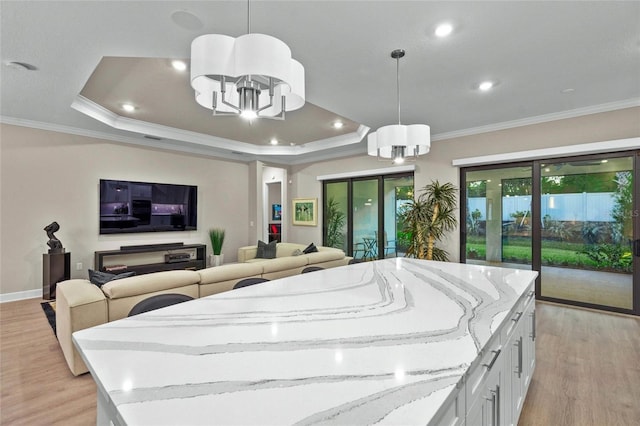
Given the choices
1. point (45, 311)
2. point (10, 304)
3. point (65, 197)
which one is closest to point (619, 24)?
point (45, 311)

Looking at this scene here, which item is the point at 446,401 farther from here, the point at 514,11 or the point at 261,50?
the point at 514,11

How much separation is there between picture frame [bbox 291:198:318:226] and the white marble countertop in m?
5.60

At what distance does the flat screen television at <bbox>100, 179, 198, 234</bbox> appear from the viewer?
5398 mm

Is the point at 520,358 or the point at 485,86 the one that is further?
the point at 485,86

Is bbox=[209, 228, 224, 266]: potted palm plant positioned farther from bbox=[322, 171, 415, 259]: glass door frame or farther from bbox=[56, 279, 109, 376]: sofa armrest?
bbox=[56, 279, 109, 376]: sofa armrest

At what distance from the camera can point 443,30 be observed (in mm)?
2379

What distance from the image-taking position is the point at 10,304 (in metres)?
A: 4.32

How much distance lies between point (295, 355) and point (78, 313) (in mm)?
2270

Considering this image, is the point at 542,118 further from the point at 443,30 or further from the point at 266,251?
the point at 266,251

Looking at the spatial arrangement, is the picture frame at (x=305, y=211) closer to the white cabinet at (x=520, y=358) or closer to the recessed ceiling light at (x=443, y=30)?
the recessed ceiling light at (x=443, y=30)

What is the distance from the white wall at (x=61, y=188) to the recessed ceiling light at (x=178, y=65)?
3.14 meters

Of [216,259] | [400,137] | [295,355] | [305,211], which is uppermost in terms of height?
[400,137]

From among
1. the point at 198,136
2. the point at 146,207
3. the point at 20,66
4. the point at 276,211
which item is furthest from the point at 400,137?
the point at 276,211

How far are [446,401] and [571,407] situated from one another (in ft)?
6.94
